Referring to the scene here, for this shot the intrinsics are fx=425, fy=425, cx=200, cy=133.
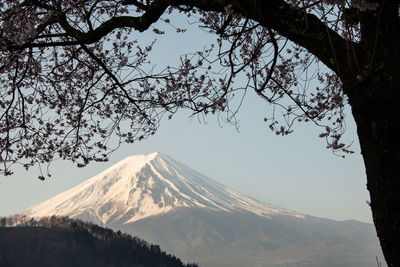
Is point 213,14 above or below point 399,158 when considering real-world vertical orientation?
above

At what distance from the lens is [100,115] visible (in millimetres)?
7770

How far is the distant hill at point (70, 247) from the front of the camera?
66938 millimetres

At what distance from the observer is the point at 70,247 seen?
70625mm

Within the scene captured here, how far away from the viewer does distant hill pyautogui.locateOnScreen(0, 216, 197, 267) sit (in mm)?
66938

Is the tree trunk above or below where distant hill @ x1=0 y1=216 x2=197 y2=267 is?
above

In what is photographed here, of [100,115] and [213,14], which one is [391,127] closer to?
[213,14]

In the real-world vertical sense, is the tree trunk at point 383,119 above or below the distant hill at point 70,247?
above

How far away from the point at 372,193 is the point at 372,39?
1150 millimetres

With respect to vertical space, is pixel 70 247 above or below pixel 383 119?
below

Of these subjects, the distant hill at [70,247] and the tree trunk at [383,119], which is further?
the distant hill at [70,247]

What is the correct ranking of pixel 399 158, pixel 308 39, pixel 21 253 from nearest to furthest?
pixel 399 158 < pixel 308 39 < pixel 21 253

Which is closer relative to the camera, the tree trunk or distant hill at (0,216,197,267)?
the tree trunk

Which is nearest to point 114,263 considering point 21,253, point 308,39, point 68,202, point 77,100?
point 21,253

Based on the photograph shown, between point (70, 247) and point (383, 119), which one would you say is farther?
point (70, 247)
